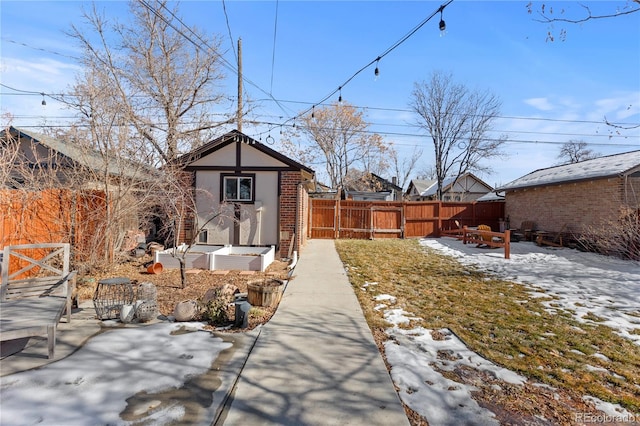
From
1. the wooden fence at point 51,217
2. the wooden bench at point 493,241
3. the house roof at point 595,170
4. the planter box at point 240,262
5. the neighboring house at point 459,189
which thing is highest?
the neighboring house at point 459,189

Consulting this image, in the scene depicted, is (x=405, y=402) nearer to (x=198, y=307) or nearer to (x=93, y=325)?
(x=198, y=307)

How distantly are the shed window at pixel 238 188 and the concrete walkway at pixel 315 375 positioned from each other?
18.6 feet

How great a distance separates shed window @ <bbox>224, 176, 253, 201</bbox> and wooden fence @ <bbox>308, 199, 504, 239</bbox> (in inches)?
228

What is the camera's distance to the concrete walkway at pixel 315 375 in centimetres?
258

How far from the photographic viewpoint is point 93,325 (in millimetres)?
4332

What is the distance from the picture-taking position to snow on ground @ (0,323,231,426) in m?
2.48

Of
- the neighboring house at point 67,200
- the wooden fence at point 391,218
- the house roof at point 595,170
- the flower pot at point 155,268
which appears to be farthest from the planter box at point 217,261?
the house roof at point 595,170

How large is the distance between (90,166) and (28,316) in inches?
193

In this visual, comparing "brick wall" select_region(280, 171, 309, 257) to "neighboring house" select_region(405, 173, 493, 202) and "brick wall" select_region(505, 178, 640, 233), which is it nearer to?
"brick wall" select_region(505, 178, 640, 233)

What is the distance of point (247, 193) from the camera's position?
10.2 metres

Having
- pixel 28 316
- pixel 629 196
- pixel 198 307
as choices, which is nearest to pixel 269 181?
pixel 198 307

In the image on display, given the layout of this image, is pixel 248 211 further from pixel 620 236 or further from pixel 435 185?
pixel 435 185

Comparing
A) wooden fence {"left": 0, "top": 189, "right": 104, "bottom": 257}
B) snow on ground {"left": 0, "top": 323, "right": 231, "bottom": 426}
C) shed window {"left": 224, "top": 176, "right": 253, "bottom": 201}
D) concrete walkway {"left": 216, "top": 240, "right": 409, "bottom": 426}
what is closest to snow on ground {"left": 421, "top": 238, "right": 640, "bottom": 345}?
concrete walkway {"left": 216, "top": 240, "right": 409, "bottom": 426}

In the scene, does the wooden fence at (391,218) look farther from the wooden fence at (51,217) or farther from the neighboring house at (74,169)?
the wooden fence at (51,217)
